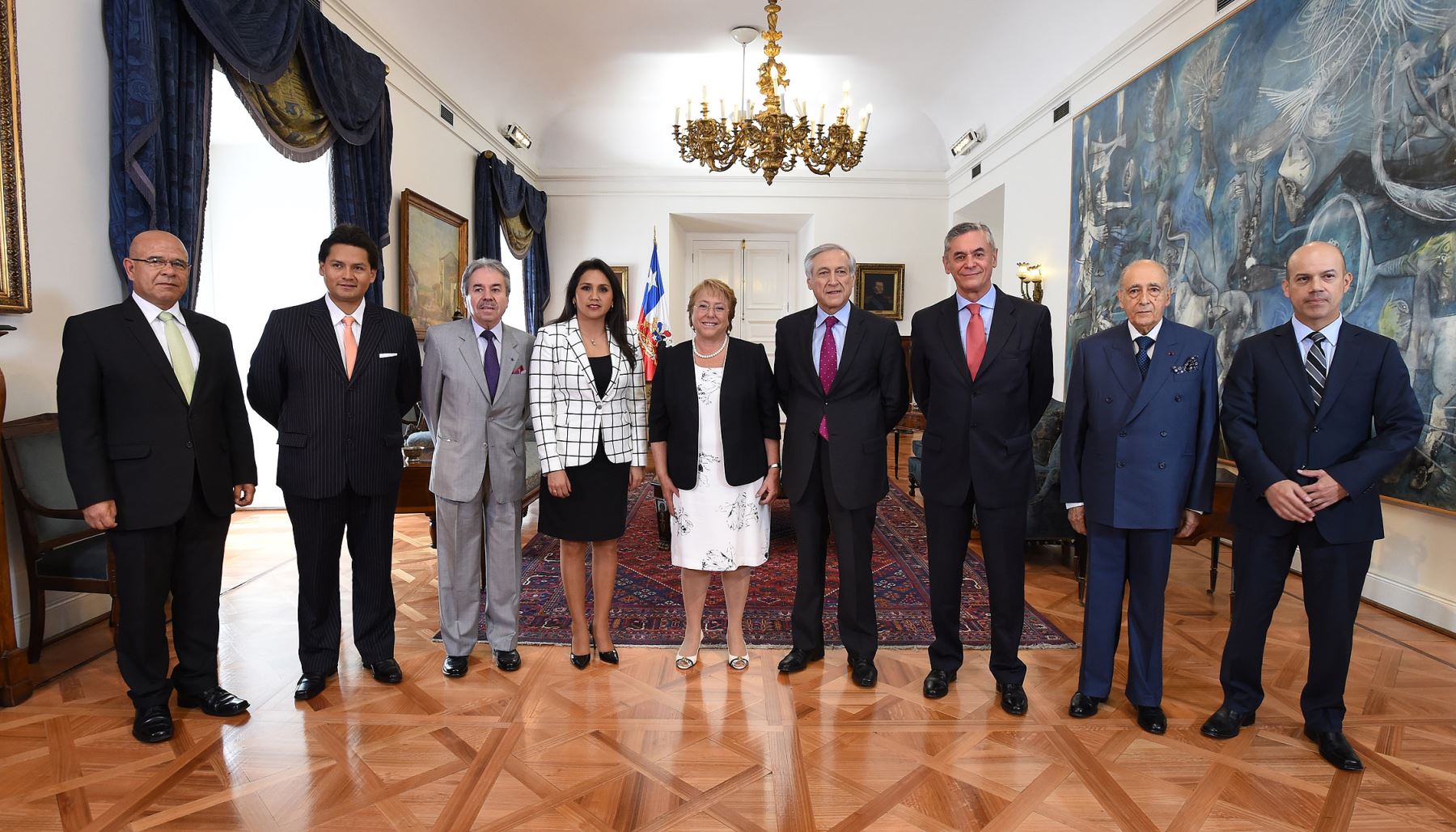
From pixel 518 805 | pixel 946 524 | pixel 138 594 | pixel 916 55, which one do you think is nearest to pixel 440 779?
pixel 518 805

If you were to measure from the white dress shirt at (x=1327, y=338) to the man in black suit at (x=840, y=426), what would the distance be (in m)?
1.29

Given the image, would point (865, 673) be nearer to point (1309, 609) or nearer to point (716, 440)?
point (716, 440)

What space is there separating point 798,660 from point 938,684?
58 centimetres

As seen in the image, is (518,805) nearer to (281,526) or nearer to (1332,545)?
(1332,545)

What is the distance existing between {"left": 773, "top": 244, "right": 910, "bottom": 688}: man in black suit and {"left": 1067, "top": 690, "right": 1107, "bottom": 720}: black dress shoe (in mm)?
739

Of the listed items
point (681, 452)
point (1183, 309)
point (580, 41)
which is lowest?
point (681, 452)

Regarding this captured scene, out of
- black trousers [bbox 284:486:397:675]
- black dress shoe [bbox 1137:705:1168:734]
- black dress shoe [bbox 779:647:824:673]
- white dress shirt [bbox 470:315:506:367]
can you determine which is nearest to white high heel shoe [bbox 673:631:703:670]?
black dress shoe [bbox 779:647:824:673]

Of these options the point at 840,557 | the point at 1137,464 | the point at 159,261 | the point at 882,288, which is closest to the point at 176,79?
the point at 159,261

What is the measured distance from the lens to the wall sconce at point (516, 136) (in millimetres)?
9203

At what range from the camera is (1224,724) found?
2.54 m

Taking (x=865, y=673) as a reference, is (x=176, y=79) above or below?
above

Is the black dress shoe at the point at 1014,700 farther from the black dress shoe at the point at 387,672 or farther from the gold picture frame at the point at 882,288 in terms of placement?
the gold picture frame at the point at 882,288

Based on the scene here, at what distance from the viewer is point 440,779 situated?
2.26 meters

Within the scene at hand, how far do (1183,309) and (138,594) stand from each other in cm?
621
